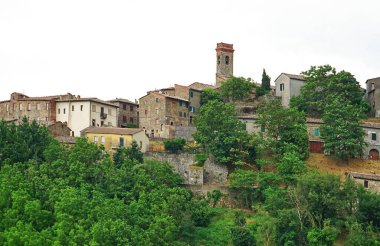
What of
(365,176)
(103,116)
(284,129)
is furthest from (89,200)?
(103,116)

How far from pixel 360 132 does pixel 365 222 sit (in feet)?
48.5

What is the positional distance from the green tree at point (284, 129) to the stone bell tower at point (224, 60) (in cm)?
3018

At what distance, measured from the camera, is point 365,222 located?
56.2 metres

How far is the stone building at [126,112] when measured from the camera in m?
86.9

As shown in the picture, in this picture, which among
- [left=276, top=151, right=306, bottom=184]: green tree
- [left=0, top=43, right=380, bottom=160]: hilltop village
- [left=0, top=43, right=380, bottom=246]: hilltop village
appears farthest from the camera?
[left=0, top=43, right=380, bottom=160]: hilltop village

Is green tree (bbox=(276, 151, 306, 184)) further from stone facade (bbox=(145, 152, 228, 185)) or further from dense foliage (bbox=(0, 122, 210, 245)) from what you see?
dense foliage (bbox=(0, 122, 210, 245))

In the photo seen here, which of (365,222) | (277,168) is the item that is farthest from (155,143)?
(365,222)

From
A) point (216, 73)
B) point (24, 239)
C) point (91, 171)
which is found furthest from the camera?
point (216, 73)

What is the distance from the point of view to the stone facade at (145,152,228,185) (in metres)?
67.7

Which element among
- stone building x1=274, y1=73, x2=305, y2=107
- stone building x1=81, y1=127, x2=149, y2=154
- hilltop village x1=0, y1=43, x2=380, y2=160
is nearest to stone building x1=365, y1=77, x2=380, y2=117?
hilltop village x1=0, y1=43, x2=380, y2=160

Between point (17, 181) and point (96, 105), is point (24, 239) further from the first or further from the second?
point (96, 105)

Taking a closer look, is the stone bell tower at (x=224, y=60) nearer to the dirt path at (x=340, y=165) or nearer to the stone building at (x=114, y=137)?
the stone building at (x=114, y=137)

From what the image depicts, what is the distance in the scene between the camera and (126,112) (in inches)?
3467

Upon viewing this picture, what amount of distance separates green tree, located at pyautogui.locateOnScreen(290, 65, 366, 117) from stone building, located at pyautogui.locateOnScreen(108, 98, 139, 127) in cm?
1928
